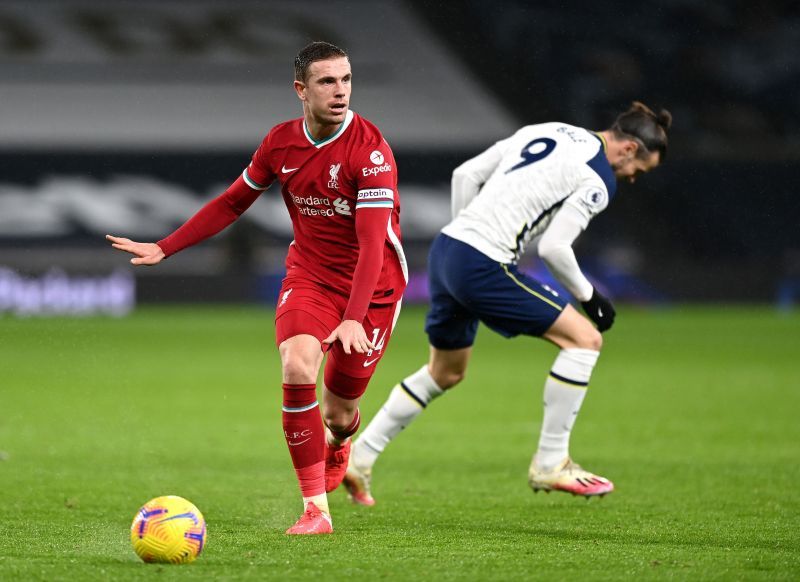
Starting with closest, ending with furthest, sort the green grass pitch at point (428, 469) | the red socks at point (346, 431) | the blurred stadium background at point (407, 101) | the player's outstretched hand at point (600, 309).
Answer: the green grass pitch at point (428, 469)
the red socks at point (346, 431)
the player's outstretched hand at point (600, 309)
the blurred stadium background at point (407, 101)

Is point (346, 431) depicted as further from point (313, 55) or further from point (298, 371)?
point (313, 55)

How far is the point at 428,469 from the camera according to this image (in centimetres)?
776

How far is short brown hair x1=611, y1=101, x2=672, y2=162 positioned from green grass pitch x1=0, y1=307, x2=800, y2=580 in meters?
1.74

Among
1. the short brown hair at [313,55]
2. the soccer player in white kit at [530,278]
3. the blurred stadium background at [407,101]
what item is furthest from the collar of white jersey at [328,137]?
the blurred stadium background at [407,101]

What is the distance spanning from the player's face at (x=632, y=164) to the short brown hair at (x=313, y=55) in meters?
1.70

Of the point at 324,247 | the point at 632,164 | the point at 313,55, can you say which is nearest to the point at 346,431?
the point at 324,247

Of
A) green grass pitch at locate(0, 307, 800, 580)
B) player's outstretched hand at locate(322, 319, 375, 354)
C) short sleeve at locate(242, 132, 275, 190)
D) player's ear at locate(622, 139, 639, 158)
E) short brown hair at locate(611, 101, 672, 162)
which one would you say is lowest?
green grass pitch at locate(0, 307, 800, 580)

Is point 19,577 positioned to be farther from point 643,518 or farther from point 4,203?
point 4,203

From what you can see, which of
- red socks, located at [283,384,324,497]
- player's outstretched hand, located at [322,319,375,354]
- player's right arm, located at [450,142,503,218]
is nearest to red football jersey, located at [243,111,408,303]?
player's outstretched hand, located at [322,319,375,354]

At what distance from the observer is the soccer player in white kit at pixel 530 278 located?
6180mm

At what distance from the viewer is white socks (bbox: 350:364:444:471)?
21.8 ft

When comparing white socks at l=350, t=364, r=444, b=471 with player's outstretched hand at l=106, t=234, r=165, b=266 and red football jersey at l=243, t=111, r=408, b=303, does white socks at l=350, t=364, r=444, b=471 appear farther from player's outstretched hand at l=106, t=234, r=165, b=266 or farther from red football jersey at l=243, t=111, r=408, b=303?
player's outstretched hand at l=106, t=234, r=165, b=266

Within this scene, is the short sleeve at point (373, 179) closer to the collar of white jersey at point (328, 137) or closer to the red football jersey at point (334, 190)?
the red football jersey at point (334, 190)

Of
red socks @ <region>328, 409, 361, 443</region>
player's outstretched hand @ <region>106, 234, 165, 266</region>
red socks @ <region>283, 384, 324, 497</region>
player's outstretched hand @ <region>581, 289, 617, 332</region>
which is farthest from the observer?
player's outstretched hand @ <region>581, 289, 617, 332</region>
